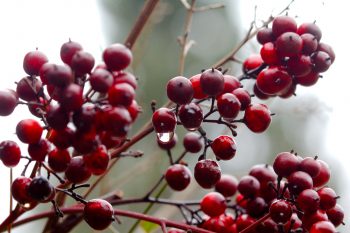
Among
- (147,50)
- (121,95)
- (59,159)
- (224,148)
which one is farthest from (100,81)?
(147,50)

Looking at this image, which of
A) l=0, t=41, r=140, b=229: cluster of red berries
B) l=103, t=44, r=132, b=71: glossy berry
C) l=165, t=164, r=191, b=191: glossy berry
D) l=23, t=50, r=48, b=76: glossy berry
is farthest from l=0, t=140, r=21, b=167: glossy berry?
l=165, t=164, r=191, b=191: glossy berry

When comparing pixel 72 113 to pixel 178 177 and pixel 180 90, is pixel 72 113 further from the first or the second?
pixel 178 177

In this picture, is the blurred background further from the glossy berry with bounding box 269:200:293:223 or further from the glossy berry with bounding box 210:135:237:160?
the glossy berry with bounding box 269:200:293:223

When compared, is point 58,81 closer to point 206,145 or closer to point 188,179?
point 206,145

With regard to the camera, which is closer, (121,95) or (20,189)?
(121,95)

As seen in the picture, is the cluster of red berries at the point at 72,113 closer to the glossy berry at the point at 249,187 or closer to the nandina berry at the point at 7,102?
the nandina berry at the point at 7,102

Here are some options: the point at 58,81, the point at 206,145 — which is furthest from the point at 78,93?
the point at 206,145

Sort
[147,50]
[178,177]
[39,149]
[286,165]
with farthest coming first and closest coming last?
[147,50] → [178,177] → [286,165] → [39,149]
